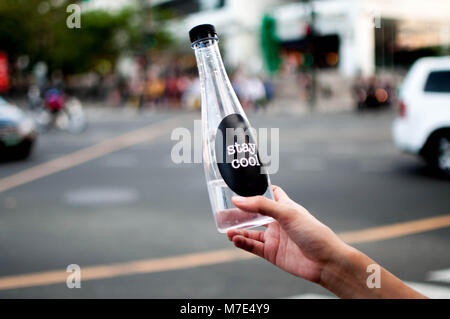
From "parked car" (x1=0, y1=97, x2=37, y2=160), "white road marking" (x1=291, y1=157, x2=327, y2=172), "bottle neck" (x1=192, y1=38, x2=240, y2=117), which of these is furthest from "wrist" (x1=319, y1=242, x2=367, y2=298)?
"parked car" (x1=0, y1=97, x2=37, y2=160)

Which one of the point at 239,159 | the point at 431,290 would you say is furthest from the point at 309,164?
the point at 239,159

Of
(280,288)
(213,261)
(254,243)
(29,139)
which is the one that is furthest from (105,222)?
(29,139)

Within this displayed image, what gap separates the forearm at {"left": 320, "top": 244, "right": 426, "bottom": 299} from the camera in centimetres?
156

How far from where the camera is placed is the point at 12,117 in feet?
38.7

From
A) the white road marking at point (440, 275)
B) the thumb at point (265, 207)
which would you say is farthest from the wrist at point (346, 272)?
the white road marking at point (440, 275)

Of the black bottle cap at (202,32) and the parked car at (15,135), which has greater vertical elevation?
the black bottle cap at (202,32)

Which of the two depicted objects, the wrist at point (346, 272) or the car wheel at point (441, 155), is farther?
A: the car wheel at point (441, 155)

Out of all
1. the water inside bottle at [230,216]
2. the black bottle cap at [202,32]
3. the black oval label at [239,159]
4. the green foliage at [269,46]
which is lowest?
the water inside bottle at [230,216]

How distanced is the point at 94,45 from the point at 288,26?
56.3 ft

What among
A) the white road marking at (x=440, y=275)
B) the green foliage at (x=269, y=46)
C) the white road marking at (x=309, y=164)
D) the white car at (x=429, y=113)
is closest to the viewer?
the white road marking at (x=440, y=275)

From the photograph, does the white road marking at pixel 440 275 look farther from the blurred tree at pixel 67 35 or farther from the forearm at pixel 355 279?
the blurred tree at pixel 67 35

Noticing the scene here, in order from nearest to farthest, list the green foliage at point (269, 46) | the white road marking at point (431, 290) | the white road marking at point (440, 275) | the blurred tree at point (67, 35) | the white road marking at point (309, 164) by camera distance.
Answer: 1. the white road marking at point (431, 290)
2. the white road marking at point (440, 275)
3. the white road marking at point (309, 164)
4. the blurred tree at point (67, 35)
5. the green foliage at point (269, 46)

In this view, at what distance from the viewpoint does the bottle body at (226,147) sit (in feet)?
5.80
